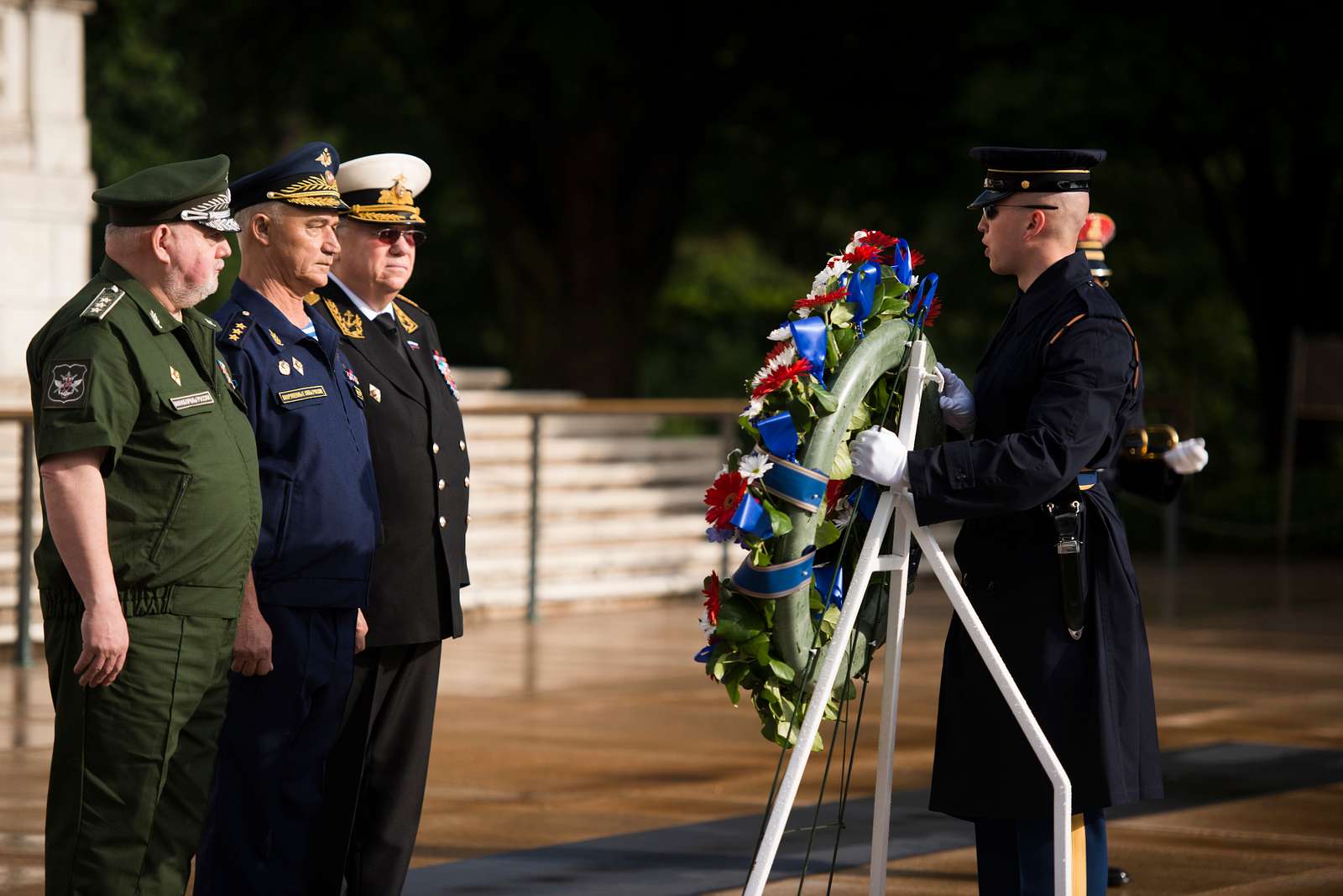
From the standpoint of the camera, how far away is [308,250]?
4707 mm

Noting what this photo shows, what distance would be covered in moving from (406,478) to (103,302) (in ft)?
3.36

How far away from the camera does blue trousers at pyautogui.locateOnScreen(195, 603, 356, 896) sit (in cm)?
463

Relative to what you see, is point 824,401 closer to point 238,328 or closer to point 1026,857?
point 1026,857

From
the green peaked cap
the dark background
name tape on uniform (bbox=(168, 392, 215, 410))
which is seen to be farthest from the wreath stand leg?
the dark background

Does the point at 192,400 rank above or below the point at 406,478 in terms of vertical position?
above

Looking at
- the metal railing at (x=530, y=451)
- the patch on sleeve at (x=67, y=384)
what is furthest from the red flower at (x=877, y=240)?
the metal railing at (x=530, y=451)

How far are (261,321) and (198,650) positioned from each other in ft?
2.65

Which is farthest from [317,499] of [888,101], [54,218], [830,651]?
[888,101]

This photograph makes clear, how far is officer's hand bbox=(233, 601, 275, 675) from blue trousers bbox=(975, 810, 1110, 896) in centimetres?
162

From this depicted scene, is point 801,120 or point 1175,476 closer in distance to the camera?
point 1175,476

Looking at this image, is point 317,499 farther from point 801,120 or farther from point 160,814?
point 801,120

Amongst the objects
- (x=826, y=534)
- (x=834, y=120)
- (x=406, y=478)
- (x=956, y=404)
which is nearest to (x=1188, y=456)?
(x=956, y=404)

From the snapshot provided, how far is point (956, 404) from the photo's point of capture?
4.71 m

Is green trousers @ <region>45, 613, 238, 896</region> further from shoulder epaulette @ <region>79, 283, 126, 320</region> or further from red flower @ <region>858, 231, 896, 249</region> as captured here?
red flower @ <region>858, 231, 896, 249</region>
